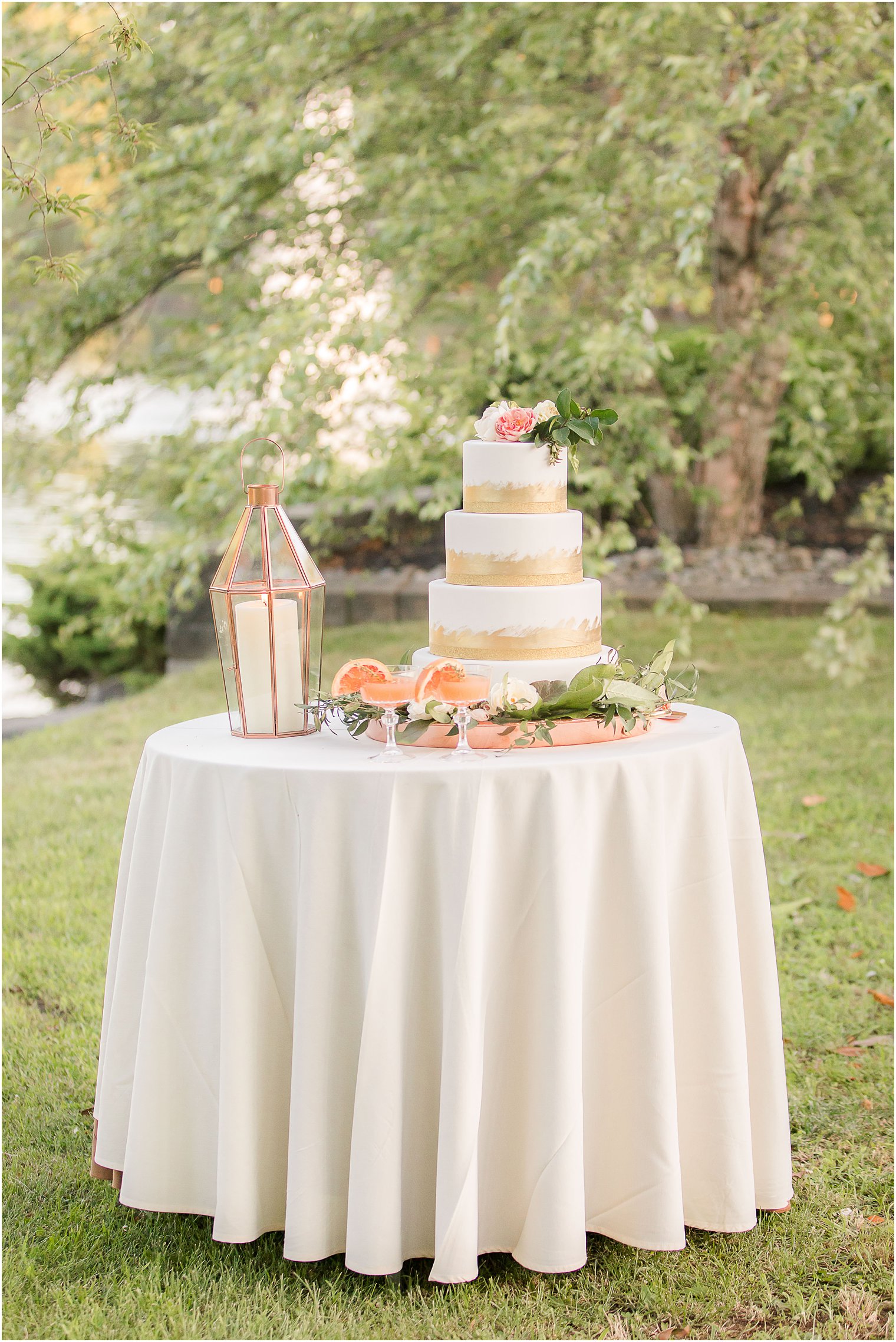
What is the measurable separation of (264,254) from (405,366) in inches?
78.0

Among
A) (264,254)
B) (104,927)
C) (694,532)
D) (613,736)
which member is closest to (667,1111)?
(613,736)

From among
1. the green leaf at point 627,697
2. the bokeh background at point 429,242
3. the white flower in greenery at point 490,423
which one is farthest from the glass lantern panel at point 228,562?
the bokeh background at point 429,242

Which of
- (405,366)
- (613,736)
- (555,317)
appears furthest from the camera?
(555,317)

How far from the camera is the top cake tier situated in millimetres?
2566

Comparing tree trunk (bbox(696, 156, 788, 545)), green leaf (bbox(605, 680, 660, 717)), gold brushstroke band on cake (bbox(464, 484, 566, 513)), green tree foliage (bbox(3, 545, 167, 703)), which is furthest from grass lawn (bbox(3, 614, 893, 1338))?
green tree foliage (bbox(3, 545, 167, 703))

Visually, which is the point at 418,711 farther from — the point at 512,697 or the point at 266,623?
the point at 266,623

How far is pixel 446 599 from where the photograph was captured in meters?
2.60

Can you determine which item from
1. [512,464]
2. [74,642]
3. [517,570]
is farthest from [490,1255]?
[74,642]

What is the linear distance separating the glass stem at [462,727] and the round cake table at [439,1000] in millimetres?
66

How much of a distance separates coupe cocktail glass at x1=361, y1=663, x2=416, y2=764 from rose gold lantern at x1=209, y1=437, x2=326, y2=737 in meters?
0.17

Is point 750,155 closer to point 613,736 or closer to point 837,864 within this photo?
point 837,864

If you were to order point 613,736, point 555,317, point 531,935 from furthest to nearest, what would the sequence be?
point 555,317 → point 613,736 → point 531,935

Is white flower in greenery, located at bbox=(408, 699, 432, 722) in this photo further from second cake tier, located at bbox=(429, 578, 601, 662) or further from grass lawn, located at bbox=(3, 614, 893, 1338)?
grass lawn, located at bbox=(3, 614, 893, 1338)

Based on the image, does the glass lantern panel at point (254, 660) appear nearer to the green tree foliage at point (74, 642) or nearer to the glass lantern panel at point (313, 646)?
the glass lantern panel at point (313, 646)
